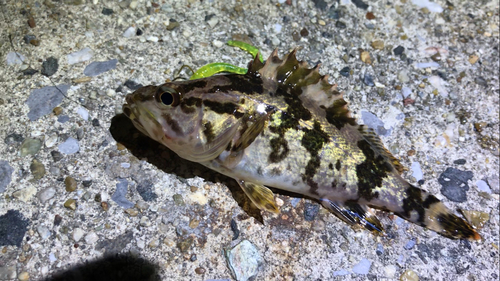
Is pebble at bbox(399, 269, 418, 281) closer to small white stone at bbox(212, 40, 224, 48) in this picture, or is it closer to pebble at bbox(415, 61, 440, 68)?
pebble at bbox(415, 61, 440, 68)

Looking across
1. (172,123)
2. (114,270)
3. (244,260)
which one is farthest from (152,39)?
(244,260)

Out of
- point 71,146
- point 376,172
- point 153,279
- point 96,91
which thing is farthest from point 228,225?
point 96,91

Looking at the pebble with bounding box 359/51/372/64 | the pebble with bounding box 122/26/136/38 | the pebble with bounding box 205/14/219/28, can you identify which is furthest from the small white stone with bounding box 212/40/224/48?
the pebble with bounding box 359/51/372/64

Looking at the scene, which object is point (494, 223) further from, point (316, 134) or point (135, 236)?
point (135, 236)

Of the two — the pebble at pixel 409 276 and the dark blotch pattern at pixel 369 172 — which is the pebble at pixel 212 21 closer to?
the dark blotch pattern at pixel 369 172

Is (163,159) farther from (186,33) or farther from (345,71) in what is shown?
(345,71)

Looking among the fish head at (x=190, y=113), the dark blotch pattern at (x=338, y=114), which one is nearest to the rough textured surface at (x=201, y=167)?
the fish head at (x=190, y=113)
